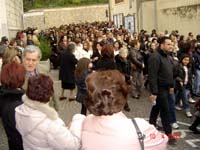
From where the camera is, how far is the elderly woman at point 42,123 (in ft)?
9.66

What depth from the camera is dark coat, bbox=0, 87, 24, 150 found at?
3.72 metres

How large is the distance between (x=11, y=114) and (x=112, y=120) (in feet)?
4.43

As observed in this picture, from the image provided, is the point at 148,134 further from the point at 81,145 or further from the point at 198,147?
the point at 198,147

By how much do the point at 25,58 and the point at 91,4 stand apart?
52.8 metres

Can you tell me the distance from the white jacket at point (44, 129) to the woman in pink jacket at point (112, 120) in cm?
23

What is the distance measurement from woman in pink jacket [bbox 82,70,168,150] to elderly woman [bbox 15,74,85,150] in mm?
243

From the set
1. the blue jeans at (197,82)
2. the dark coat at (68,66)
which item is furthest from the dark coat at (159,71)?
the dark coat at (68,66)

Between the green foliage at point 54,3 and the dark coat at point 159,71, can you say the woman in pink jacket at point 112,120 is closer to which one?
the dark coat at point 159,71

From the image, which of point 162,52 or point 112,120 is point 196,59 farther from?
point 112,120

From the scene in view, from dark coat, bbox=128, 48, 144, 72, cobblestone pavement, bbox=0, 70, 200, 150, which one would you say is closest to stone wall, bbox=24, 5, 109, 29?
cobblestone pavement, bbox=0, 70, 200, 150

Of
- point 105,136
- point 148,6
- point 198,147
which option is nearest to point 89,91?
point 105,136

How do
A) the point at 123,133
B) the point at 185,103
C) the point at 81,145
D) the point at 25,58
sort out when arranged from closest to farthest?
the point at 123,133, the point at 81,145, the point at 25,58, the point at 185,103

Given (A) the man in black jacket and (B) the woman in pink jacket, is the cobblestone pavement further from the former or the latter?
(B) the woman in pink jacket

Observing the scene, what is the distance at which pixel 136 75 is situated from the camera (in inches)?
458
